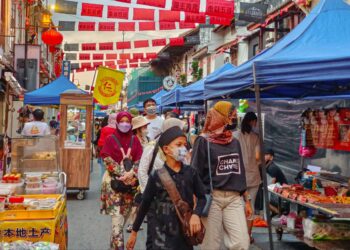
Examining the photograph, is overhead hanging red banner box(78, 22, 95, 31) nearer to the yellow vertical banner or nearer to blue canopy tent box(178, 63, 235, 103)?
the yellow vertical banner

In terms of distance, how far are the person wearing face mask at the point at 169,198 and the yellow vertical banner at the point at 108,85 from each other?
11.6 meters

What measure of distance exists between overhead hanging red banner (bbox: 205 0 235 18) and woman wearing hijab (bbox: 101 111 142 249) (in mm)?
6764

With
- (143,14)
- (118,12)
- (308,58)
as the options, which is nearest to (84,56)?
(143,14)

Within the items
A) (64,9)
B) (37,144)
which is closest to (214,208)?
(37,144)

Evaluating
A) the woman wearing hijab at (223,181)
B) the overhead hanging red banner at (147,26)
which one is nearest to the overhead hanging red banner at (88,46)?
the overhead hanging red banner at (147,26)

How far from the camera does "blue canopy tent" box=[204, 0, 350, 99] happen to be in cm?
618

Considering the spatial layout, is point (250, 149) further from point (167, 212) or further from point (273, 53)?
point (167, 212)

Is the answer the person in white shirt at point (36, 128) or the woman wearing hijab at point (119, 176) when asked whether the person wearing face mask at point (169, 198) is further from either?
the person in white shirt at point (36, 128)

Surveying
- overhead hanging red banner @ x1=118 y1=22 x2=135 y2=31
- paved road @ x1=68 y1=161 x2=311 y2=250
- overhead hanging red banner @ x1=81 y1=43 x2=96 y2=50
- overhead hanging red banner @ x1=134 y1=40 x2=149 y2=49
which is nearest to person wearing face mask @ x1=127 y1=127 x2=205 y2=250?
paved road @ x1=68 y1=161 x2=311 y2=250

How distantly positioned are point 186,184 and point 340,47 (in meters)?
2.86

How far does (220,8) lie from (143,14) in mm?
3038

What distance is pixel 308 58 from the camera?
6.32m

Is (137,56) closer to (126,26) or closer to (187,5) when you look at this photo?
(126,26)

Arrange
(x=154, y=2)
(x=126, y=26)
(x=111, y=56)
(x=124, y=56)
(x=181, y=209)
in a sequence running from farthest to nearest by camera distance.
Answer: (x=111, y=56)
(x=124, y=56)
(x=126, y=26)
(x=154, y=2)
(x=181, y=209)
